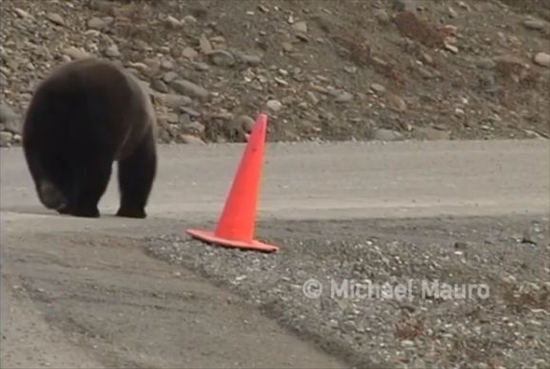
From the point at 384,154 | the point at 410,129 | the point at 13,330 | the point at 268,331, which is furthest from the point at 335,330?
the point at 410,129

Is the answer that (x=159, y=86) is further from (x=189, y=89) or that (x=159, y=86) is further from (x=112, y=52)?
(x=112, y=52)

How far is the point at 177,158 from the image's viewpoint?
55.2 ft

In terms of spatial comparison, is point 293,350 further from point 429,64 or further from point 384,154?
point 429,64

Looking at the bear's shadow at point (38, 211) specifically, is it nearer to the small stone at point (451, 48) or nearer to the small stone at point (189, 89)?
the small stone at point (189, 89)

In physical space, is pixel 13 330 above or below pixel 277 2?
below

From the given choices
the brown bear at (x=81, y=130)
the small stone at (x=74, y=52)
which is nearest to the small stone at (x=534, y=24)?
the small stone at (x=74, y=52)

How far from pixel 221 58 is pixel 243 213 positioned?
1230 cm

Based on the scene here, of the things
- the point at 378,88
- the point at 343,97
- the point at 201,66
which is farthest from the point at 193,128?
the point at 378,88

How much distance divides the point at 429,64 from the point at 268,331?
16.2 m

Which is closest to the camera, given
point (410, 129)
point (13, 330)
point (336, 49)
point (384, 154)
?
point (13, 330)

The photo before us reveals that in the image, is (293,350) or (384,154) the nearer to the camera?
(293,350)

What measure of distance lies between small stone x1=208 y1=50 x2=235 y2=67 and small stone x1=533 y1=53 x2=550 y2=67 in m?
5.63

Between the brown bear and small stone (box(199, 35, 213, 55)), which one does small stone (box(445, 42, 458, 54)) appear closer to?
small stone (box(199, 35, 213, 55))

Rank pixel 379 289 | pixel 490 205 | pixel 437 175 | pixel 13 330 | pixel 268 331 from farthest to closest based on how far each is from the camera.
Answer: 1. pixel 437 175
2. pixel 490 205
3. pixel 379 289
4. pixel 268 331
5. pixel 13 330
